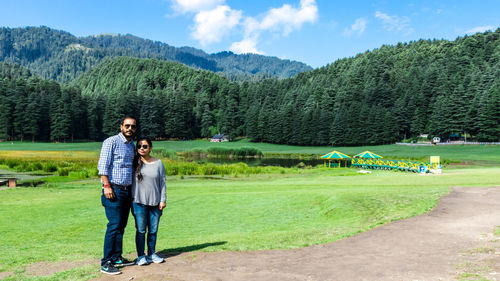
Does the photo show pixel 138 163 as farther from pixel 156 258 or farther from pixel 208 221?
pixel 208 221

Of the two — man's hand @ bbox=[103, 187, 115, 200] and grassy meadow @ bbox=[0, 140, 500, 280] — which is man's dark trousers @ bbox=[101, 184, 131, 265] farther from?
grassy meadow @ bbox=[0, 140, 500, 280]

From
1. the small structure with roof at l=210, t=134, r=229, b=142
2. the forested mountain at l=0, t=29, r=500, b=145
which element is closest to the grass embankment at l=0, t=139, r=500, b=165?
the forested mountain at l=0, t=29, r=500, b=145

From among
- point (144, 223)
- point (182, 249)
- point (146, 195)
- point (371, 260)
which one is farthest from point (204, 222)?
point (371, 260)

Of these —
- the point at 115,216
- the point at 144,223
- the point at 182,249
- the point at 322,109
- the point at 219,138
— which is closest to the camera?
the point at 115,216

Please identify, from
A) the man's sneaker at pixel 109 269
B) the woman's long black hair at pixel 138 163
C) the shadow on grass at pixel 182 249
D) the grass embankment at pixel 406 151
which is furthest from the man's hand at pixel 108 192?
the grass embankment at pixel 406 151

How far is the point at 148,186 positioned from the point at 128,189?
40cm

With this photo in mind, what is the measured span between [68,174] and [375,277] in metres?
33.6

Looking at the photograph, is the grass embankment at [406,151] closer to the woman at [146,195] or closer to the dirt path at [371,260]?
the dirt path at [371,260]

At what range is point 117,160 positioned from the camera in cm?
741

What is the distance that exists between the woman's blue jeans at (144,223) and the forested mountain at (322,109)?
4138 inches

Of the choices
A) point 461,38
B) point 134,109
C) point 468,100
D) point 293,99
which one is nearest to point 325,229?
point 468,100

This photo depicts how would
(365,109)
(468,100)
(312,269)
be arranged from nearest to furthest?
(312,269), (468,100), (365,109)

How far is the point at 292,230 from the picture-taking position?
11.2m

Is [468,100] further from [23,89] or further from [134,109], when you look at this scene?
[23,89]
